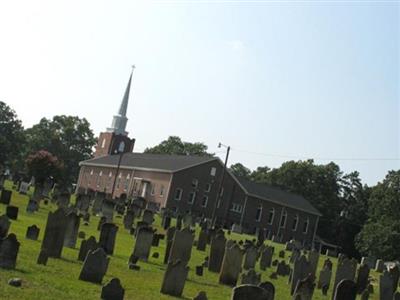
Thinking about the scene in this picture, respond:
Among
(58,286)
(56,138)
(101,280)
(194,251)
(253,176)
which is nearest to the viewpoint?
(58,286)

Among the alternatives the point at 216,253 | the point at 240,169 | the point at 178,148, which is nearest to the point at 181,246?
the point at 216,253

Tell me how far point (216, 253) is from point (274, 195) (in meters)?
54.2

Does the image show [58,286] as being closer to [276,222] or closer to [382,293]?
[382,293]

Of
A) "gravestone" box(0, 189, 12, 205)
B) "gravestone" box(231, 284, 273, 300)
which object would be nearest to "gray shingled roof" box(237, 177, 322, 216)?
"gravestone" box(0, 189, 12, 205)

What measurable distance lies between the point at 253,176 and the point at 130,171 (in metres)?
40.6

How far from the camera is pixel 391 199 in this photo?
203 feet

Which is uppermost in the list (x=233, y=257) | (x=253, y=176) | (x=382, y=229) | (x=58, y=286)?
(x=253, y=176)

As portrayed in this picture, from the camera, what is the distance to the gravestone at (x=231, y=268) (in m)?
17.0

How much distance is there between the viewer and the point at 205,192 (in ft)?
219

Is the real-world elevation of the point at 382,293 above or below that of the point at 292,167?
below

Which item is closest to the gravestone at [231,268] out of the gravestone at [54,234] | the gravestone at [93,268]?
the gravestone at [54,234]

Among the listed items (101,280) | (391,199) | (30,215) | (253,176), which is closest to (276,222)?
(391,199)

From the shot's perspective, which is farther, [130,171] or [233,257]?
[130,171]

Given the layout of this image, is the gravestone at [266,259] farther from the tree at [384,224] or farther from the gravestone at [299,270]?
the tree at [384,224]
